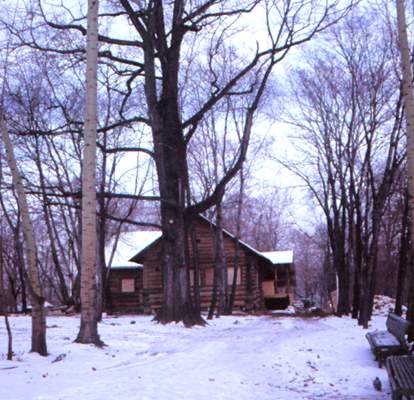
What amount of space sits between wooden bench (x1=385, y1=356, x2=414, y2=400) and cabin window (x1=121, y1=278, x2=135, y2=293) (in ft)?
110

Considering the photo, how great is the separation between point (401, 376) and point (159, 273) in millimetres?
31958

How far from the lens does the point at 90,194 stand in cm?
1102

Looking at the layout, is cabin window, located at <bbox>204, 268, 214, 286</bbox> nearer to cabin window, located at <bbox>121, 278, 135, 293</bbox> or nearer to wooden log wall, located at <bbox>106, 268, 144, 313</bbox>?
wooden log wall, located at <bbox>106, 268, 144, 313</bbox>

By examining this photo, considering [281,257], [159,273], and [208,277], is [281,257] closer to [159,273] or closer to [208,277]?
[208,277]

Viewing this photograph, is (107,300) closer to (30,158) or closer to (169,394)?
(30,158)

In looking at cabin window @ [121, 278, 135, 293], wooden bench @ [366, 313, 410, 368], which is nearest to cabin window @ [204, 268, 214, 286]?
cabin window @ [121, 278, 135, 293]

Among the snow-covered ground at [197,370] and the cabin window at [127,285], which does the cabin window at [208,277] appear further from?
the snow-covered ground at [197,370]

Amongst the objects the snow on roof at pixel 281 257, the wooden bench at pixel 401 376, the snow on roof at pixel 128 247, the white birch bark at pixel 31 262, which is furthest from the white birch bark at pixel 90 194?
the snow on roof at pixel 281 257

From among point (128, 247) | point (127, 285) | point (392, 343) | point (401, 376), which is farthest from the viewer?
point (128, 247)

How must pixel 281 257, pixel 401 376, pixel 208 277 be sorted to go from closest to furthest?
pixel 401 376 < pixel 208 277 < pixel 281 257

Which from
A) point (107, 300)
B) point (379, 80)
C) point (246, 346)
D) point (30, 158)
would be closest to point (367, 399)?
point (246, 346)

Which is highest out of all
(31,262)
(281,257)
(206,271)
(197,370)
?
(281,257)

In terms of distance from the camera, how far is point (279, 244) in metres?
80.5

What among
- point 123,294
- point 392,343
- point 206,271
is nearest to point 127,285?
point 123,294
